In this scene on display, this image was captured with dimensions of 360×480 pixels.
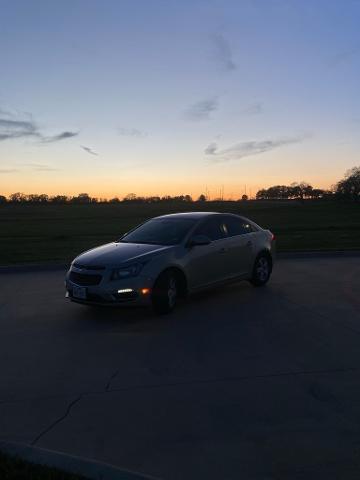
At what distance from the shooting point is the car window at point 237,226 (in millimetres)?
9664

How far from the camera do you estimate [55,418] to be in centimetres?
424

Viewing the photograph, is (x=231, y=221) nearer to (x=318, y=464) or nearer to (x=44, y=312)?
(x=44, y=312)

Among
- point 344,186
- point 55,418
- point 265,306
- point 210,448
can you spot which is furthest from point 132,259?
point 344,186

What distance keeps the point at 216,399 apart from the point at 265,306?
13.3 ft

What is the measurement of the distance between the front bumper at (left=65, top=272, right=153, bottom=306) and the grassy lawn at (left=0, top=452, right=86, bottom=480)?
4163mm

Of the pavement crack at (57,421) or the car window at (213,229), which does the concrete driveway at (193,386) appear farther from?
the car window at (213,229)

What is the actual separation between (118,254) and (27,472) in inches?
194

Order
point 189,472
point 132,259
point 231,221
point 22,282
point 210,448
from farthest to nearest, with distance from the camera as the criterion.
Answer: point 22,282, point 231,221, point 132,259, point 210,448, point 189,472

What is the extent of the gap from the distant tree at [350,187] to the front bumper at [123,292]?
92.6 metres

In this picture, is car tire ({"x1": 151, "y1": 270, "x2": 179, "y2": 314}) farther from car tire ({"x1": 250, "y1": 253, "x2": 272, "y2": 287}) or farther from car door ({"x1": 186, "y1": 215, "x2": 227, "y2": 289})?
car tire ({"x1": 250, "y1": 253, "x2": 272, "y2": 287})

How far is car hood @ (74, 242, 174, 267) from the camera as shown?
7.71 m

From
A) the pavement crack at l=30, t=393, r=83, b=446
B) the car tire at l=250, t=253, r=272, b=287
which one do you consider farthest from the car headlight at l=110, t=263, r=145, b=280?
the car tire at l=250, t=253, r=272, b=287

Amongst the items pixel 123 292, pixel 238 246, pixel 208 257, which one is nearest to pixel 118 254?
pixel 123 292

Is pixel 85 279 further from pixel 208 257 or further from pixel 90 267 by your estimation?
pixel 208 257
